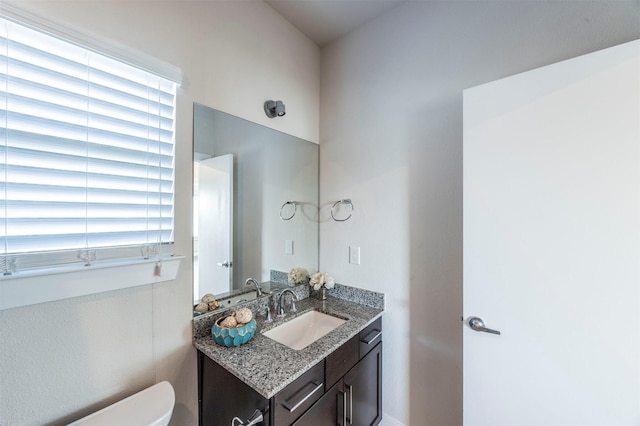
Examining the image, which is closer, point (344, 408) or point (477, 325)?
point (477, 325)

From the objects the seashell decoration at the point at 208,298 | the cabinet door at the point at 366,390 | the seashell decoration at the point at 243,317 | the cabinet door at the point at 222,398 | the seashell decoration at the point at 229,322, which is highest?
the seashell decoration at the point at 208,298

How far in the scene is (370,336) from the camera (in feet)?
4.97

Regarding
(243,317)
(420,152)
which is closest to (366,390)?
(243,317)

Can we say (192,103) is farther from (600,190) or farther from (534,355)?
(534,355)

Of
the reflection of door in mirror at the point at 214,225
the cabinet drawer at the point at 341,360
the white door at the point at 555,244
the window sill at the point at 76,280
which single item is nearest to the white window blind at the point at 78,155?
the window sill at the point at 76,280

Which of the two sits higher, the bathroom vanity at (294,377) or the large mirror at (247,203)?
the large mirror at (247,203)

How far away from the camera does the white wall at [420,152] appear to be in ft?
4.09

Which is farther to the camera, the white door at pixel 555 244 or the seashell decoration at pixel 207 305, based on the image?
the seashell decoration at pixel 207 305

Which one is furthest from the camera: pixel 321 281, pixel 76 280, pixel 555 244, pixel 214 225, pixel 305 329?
pixel 321 281

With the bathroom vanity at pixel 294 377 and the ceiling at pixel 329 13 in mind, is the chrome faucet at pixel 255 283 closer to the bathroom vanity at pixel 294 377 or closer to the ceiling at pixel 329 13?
the bathroom vanity at pixel 294 377

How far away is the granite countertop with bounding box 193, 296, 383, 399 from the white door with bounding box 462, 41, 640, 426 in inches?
25.1

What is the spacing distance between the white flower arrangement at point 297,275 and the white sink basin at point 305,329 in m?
0.27

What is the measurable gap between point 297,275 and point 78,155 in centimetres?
136

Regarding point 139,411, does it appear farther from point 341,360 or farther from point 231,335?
point 341,360
